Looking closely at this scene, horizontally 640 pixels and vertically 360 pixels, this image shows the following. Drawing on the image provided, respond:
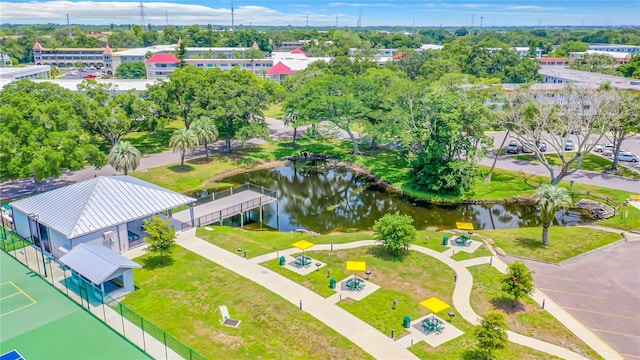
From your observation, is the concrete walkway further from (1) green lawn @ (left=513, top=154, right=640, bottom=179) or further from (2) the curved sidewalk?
(1) green lawn @ (left=513, top=154, right=640, bottom=179)

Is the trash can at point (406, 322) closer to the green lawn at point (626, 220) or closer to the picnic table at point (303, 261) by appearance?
the picnic table at point (303, 261)

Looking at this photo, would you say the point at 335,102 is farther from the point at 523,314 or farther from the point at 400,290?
the point at 523,314

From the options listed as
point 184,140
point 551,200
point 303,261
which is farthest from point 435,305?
point 184,140

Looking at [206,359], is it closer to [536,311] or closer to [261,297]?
[261,297]

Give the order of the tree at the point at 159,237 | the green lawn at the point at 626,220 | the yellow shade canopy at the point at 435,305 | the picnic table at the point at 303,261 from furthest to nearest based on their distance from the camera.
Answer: the green lawn at the point at 626,220
the picnic table at the point at 303,261
the tree at the point at 159,237
the yellow shade canopy at the point at 435,305

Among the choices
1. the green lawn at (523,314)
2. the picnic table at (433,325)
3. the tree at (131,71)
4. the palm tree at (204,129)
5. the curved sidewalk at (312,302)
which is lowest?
the green lawn at (523,314)

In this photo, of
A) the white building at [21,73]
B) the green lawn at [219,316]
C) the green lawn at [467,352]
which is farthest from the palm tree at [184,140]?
the white building at [21,73]

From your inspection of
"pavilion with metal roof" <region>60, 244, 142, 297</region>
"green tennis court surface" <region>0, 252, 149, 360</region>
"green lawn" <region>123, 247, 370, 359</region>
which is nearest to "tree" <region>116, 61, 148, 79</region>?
"green tennis court surface" <region>0, 252, 149, 360</region>
